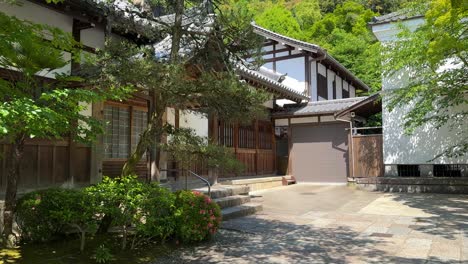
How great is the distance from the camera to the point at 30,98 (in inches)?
194

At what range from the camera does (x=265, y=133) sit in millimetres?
19797

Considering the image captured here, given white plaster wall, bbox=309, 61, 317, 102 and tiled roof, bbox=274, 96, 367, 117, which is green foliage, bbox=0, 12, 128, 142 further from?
white plaster wall, bbox=309, 61, 317, 102

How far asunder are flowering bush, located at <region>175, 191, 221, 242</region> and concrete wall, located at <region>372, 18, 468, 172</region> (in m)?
10.4

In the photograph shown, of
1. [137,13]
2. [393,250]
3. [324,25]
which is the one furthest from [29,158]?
[324,25]

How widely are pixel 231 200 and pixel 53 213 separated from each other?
205 inches

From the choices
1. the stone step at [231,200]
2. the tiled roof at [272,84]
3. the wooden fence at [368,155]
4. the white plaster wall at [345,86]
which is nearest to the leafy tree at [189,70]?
the stone step at [231,200]

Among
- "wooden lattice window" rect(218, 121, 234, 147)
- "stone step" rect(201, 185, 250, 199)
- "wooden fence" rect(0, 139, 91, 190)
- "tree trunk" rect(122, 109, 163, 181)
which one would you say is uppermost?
"wooden lattice window" rect(218, 121, 234, 147)

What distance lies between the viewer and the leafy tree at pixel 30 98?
4094 millimetres

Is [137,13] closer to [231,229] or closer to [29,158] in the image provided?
[29,158]

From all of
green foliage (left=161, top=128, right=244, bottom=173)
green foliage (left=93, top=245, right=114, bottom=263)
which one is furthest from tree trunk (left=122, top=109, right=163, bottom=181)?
green foliage (left=93, top=245, right=114, bottom=263)

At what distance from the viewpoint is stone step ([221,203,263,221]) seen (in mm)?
9422

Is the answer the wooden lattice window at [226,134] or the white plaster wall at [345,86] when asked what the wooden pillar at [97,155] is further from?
the white plaster wall at [345,86]

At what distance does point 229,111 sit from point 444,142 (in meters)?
12.2

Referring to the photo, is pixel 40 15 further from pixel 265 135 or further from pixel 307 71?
pixel 307 71
